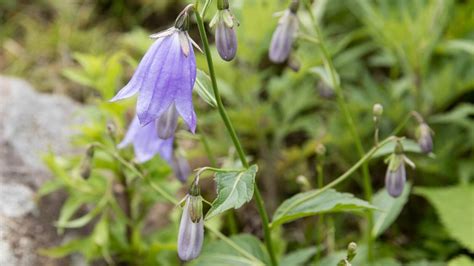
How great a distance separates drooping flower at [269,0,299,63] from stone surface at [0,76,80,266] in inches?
41.9

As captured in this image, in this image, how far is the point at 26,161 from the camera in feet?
12.3

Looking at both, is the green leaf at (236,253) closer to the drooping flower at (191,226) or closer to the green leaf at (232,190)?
the drooping flower at (191,226)

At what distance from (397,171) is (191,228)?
2.92ft

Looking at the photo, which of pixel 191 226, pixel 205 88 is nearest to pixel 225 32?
pixel 205 88

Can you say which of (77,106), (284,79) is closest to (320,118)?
(284,79)

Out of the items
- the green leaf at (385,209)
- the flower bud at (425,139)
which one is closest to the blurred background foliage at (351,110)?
the green leaf at (385,209)

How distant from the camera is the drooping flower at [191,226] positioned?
7.16 feet

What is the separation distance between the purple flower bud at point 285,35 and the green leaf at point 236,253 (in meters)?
0.77

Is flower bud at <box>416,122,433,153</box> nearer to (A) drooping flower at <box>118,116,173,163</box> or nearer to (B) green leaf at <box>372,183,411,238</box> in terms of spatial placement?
(B) green leaf at <box>372,183,411,238</box>

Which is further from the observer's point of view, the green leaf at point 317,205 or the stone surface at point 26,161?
the stone surface at point 26,161

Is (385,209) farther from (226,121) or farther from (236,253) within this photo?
(226,121)

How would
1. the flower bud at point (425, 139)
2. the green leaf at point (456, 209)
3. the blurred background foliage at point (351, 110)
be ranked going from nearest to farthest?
the flower bud at point (425, 139) < the green leaf at point (456, 209) < the blurred background foliage at point (351, 110)

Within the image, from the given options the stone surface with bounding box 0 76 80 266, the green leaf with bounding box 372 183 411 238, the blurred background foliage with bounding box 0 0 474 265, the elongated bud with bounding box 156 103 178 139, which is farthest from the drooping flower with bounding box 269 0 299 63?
the stone surface with bounding box 0 76 80 266

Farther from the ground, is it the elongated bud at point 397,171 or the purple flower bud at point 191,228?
the purple flower bud at point 191,228
